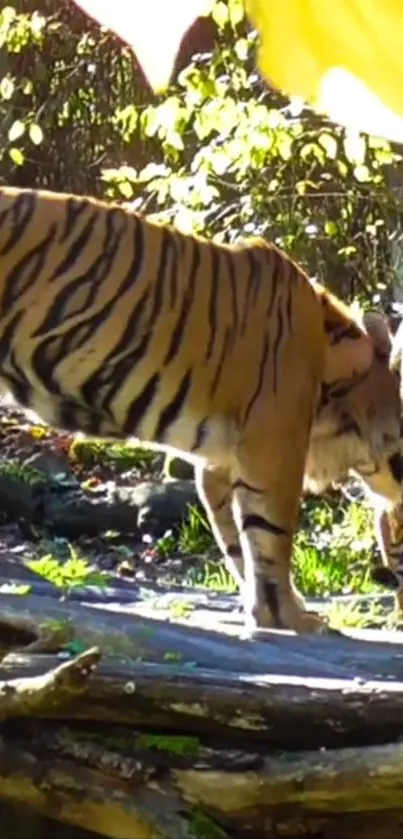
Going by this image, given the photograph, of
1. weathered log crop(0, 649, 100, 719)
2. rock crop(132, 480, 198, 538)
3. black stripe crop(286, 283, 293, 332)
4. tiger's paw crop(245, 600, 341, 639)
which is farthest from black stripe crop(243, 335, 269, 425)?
rock crop(132, 480, 198, 538)

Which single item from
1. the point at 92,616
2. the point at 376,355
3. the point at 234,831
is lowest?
the point at 234,831

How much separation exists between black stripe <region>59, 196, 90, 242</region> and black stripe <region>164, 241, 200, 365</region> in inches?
11.9

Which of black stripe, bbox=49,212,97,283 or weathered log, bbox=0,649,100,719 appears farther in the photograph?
black stripe, bbox=49,212,97,283

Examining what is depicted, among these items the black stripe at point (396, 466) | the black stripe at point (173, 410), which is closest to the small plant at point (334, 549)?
the black stripe at point (396, 466)

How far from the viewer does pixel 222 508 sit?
13.5 feet

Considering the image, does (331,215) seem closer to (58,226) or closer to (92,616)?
(58,226)

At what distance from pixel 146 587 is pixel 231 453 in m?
0.69

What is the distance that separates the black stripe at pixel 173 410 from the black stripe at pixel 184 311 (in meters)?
0.07

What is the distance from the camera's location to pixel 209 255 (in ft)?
12.9

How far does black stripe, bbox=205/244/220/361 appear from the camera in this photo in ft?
12.3

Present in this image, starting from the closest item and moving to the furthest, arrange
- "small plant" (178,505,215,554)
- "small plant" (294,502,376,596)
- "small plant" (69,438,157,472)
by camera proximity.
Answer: "small plant" (294,502,376,596), "small plant" (178,505,215,554), "small plant" (69,438,157,472)

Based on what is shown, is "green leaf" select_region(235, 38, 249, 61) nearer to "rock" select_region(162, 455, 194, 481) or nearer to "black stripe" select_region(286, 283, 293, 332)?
"black stripe" select_region(286, 283, 293, 332)

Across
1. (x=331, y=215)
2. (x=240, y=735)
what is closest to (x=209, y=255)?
(x=240, y=735)

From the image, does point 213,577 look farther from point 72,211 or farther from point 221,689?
point 221,689
